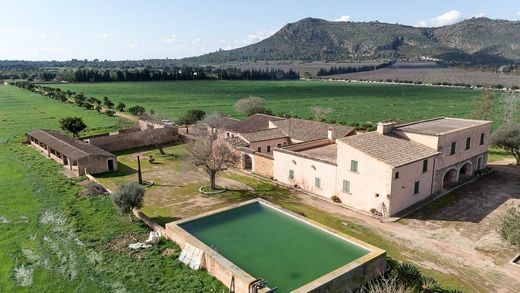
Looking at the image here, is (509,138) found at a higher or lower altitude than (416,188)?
higher

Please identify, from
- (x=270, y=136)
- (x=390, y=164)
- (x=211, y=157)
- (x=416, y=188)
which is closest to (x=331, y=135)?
(x=270, y=136)

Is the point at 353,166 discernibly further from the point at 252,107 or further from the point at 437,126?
the point at 252,107

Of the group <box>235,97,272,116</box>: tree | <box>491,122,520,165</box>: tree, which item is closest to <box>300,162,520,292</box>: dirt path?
<box>491,122,520,165</box>: tree

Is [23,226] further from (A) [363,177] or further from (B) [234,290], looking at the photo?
(A) [363,177]

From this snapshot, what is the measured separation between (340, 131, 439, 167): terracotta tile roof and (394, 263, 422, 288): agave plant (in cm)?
968

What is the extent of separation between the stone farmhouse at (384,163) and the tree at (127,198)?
15.0 meters

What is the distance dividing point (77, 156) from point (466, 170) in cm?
4047

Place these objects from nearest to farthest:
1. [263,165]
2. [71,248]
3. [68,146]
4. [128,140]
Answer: [71,248], [263,165], [68,146], [128,140]

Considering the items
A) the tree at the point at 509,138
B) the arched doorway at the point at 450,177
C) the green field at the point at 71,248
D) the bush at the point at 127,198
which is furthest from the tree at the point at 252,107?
the bush at the point at 127,198

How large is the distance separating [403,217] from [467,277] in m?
8.02

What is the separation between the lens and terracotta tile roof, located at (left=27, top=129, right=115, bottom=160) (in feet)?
134

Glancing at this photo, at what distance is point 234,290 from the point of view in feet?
60.3

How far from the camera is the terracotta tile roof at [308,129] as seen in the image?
45.7 metres

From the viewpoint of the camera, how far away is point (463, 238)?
25.1 meters
